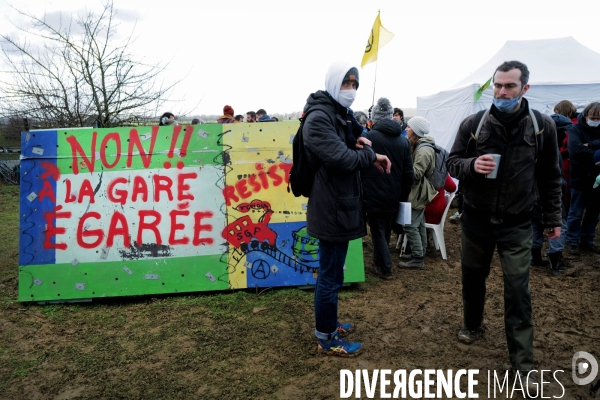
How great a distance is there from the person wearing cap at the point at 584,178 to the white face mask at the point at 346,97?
401 centimetres

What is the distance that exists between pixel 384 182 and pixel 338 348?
238 cm

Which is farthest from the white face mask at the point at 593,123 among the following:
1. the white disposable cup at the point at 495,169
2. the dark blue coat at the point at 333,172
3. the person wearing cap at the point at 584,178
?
the dark blue coat at the point at 333,172

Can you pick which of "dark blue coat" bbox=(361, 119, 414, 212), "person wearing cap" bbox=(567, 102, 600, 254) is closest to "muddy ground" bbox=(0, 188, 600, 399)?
"dark blue coat" bbox=(361, 119, 414, 212)

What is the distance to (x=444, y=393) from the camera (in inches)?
118

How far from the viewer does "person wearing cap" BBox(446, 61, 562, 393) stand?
118 inches

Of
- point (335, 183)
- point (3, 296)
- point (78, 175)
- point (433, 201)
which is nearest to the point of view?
point (335, 183)

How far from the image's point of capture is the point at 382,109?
5477mm

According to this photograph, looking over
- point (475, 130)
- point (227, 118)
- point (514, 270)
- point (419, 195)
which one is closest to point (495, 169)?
point (475, 130)

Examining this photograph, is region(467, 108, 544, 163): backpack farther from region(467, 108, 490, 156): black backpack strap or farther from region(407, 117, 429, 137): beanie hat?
region(407, 117, 429, 137): beanie hat

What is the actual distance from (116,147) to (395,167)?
10.3 ft

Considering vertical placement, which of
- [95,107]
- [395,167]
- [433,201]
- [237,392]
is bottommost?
[237,392]

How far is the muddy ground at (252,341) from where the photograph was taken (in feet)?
10.3

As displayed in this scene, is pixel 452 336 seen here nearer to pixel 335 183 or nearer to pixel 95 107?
pixel 335 183

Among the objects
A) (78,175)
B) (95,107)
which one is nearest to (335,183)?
(78,175)
